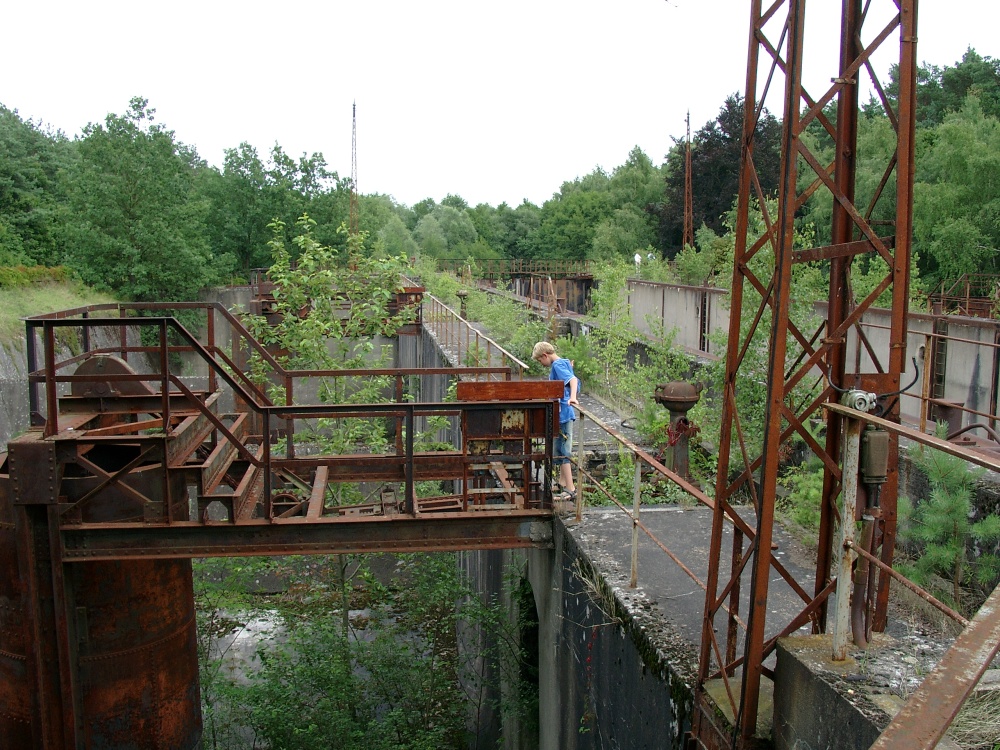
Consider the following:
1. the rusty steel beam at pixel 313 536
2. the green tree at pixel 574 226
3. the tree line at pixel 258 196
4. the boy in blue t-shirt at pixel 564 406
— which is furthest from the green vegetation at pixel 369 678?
the green tree at pixel 574 226

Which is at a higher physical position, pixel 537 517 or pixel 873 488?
pixel 873 488

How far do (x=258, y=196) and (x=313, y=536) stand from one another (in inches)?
1737

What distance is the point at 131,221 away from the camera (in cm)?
3391

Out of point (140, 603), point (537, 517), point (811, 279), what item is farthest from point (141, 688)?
point (811, 279)

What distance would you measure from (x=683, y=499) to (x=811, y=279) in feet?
9.59

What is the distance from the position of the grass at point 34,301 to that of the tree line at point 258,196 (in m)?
2.91

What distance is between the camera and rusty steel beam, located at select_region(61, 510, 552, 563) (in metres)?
6.82

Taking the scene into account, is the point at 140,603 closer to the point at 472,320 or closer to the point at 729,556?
the point at 729,556

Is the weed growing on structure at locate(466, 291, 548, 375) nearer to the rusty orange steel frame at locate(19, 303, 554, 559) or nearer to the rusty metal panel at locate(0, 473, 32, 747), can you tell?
the rusty orange steel frame at locate(19, 303, 554, 559)

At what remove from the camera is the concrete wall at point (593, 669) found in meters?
4.66

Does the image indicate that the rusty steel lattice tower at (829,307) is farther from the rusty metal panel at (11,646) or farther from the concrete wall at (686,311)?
the concrete wall at (686,311)

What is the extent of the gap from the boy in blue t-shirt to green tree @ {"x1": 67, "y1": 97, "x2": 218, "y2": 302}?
2996 centimetres

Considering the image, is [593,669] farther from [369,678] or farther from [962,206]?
[962,206]

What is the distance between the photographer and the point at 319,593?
11711 millimetres
